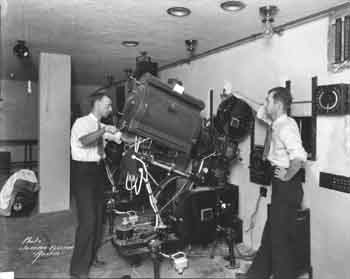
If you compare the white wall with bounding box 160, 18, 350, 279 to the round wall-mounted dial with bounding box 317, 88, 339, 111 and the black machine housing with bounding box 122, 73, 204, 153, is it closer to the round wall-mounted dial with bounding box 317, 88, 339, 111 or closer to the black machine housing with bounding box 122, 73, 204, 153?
the round wall-mounted dial with bounding box 317, 88, 339, 111

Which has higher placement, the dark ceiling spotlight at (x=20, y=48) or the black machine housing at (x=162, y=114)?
the dark ceiling spotlight at (x=20, y=48)

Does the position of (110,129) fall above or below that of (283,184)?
above

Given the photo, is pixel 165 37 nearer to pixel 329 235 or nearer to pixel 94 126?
A: pixel 94 126

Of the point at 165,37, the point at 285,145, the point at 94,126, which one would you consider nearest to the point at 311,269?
the point at 285,145

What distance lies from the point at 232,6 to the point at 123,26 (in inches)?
34.6

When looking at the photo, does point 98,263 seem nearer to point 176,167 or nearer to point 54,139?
point 176,167

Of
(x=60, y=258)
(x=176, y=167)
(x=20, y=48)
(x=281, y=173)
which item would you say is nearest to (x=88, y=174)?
(x=176, y=167)

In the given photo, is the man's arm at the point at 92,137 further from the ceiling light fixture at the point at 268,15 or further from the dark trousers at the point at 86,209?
the ceiling light fixture at the point at 268,15

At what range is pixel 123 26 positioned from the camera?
241 centimetres

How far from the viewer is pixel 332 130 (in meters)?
2.03

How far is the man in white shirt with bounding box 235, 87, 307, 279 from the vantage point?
194 cm

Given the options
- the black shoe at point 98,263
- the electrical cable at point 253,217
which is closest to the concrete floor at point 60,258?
the black shoe at point 98,263

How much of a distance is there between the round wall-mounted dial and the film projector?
65cm

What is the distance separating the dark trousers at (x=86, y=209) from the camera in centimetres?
210
